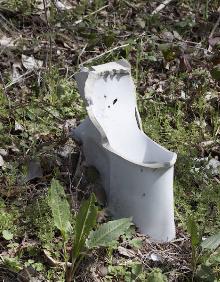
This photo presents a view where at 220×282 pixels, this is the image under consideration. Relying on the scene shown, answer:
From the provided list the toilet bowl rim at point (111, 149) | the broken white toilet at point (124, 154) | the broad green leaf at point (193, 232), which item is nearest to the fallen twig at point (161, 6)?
the broken white toilet at point (124, 154)

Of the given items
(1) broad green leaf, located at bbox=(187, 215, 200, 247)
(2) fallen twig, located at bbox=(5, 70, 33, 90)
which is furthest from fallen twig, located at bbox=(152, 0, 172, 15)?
(1) broad green leaf, located at bbox=(187, 215, 200, 247)

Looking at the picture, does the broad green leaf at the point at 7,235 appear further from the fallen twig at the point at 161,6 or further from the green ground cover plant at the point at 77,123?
the fallen twig at the point at 161,6

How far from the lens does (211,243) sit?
253cm

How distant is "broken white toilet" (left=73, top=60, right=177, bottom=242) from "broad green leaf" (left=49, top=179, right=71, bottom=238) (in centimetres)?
32

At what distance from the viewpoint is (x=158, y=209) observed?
105 inches

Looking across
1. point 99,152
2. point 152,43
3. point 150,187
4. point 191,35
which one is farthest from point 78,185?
point 191,35

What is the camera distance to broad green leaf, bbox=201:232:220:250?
8.29 ft

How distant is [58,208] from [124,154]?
47 cm

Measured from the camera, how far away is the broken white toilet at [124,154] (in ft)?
8.54

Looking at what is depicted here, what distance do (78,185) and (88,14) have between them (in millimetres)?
1787

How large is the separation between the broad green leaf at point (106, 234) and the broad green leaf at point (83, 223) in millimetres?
39

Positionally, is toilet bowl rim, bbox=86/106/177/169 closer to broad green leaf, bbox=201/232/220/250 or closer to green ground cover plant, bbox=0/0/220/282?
green ground cover plant, bbox=0/0/220/282

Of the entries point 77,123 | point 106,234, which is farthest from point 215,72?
point 106,234

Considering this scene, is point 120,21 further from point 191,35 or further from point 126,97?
point 126,97
